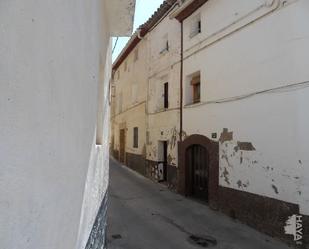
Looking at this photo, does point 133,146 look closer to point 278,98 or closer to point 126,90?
point 126,90

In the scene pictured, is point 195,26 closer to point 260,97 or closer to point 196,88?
point 196,88

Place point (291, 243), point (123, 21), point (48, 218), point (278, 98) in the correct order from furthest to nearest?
point (278, 98)
point (291, 243)
point (123, 21)
point (48, 218)

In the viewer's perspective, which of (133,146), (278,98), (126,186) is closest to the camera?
(278,98)

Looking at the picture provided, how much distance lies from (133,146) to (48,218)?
17.6 m

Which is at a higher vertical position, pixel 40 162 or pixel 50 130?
pixel 50 130

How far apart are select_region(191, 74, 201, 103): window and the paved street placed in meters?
3.58

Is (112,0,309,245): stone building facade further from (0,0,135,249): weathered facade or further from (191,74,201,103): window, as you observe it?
(0,0,135,249): weathered facade

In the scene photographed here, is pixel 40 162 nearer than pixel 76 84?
Yes

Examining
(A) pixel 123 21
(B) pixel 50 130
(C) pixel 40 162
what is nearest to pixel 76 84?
(B) pixel 50 130

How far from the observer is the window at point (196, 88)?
11906 millimetres

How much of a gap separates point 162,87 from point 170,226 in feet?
25.7

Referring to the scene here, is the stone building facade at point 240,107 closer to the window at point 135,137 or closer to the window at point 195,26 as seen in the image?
the window at point 195,26

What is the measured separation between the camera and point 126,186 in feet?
46.3

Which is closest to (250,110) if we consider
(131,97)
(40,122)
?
(40,122)
